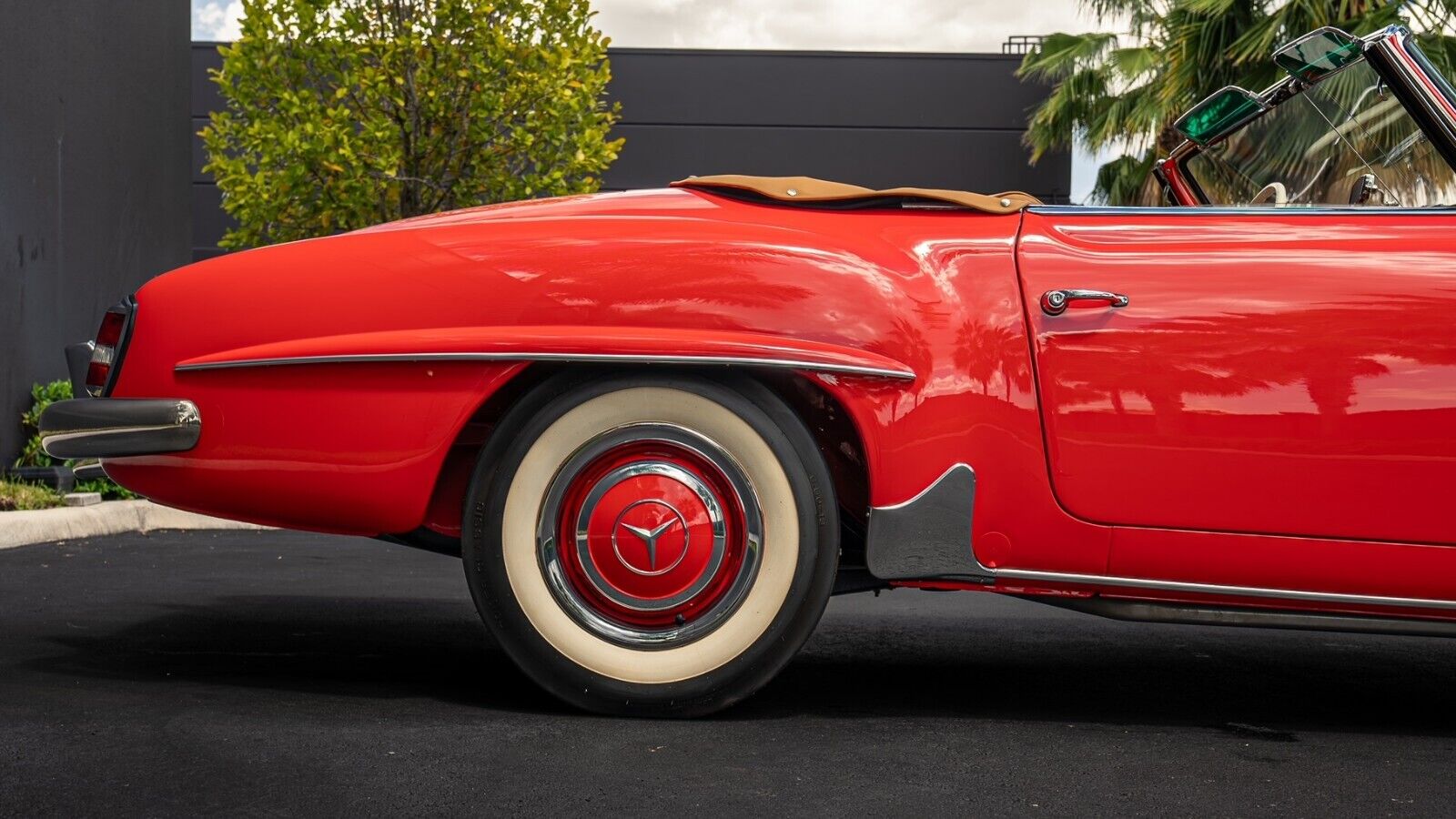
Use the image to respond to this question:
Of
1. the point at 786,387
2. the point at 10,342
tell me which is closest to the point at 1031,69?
the point at 10,342

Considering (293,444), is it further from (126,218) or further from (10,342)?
(126,218)

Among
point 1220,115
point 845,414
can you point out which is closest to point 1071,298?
point 845,414

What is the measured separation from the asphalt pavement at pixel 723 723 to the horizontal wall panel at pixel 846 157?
17456mm

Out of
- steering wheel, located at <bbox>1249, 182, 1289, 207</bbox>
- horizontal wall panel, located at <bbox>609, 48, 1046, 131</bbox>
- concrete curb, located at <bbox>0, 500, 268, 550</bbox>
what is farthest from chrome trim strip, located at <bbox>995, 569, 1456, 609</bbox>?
horizontal wall panel, located at <bbox>609, 48, 1046, 131</bbox>

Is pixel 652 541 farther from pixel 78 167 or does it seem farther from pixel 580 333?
pixel 78 167

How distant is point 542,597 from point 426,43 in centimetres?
794

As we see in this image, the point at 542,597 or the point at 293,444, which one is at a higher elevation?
the point at 293,444

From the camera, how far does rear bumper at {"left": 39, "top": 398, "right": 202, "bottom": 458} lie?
9.39ft

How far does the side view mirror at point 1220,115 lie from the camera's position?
3.58 meters

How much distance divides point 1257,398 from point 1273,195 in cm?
104

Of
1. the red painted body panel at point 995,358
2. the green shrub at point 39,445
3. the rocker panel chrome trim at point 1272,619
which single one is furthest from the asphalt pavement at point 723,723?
the green shrub at point 39,445

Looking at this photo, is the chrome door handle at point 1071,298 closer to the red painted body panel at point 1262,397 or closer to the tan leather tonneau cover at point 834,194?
the red painted body panel at point 1262,397

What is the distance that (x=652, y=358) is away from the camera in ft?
8.89

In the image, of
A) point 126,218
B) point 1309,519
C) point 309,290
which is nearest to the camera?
point 1309,519
